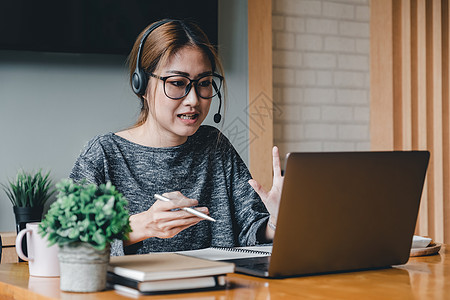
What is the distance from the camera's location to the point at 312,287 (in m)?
1.04

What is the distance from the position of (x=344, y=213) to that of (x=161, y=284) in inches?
15.2

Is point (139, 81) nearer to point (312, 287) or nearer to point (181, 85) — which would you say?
point (181, 85)

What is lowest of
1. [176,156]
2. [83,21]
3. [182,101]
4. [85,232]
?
[85,232]

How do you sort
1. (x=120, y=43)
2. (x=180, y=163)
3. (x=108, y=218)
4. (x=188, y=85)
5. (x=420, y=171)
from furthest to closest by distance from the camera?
1. (x=120, y=43)
2. (x=180, y=163)
3. (x=188, y=85)
4. (x=420, y=171)
5. (x=108, y=218)

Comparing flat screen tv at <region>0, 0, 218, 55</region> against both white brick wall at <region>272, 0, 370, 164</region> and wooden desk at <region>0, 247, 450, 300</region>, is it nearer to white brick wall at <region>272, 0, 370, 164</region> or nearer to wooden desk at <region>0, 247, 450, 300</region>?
white brick wall at <region>272, 0, 370, 164</region>

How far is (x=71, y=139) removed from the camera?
2850 millimetres

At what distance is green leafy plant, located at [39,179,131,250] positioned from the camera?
944 millimetres

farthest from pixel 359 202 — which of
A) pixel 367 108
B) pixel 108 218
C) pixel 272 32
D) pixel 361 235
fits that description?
pixel 367 108

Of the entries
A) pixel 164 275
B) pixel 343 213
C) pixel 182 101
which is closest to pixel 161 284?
pixel 164 275

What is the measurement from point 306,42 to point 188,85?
1.80 m

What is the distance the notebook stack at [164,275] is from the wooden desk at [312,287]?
17 mm

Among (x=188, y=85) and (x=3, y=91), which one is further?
(x=3, y=91)

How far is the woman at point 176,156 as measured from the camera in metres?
1.76

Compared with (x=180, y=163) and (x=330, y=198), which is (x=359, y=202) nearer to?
(x=330, y=198)
